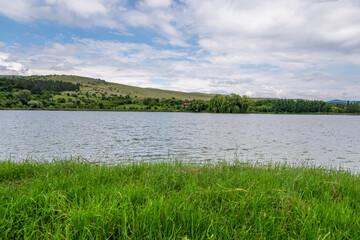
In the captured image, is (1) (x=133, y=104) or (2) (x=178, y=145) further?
(1) (x=133, y=104)

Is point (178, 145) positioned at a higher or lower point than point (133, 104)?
lower

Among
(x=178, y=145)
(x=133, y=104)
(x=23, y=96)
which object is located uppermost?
(x=23, y=96)

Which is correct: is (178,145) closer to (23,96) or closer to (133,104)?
(133,104)

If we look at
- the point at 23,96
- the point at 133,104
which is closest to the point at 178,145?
the point at 133,104

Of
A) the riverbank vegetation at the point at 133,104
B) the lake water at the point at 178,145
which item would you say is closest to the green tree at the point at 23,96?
the riverbank vegetation at the point at 133,104

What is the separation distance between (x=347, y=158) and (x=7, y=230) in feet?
94.7

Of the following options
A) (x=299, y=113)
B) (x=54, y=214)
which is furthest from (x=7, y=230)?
(x=299, y=113)

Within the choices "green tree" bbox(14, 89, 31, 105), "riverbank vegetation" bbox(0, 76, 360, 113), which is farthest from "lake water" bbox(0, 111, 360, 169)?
"green tree" bbox(14, 89, 31, 105)

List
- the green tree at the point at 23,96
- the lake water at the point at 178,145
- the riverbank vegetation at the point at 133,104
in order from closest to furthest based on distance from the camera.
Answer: the lake water at the point at 178,145, the riverbank vegetation at the point at 133,104, the green tree at the point at 23,96

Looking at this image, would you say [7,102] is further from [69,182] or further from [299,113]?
[299,113]

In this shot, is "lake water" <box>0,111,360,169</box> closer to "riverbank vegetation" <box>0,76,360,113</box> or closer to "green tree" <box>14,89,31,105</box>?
"riverbank vegetation" <box>0,76,360,113</box>

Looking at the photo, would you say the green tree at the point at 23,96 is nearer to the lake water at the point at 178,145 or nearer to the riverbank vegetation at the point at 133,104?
the riverbank vegetation at the point at 133,104

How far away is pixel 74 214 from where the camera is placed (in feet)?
9.89

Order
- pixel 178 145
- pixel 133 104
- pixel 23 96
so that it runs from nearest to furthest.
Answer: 1. pixel 178 145
2. pixel 23 96
3. pixel 133 104
